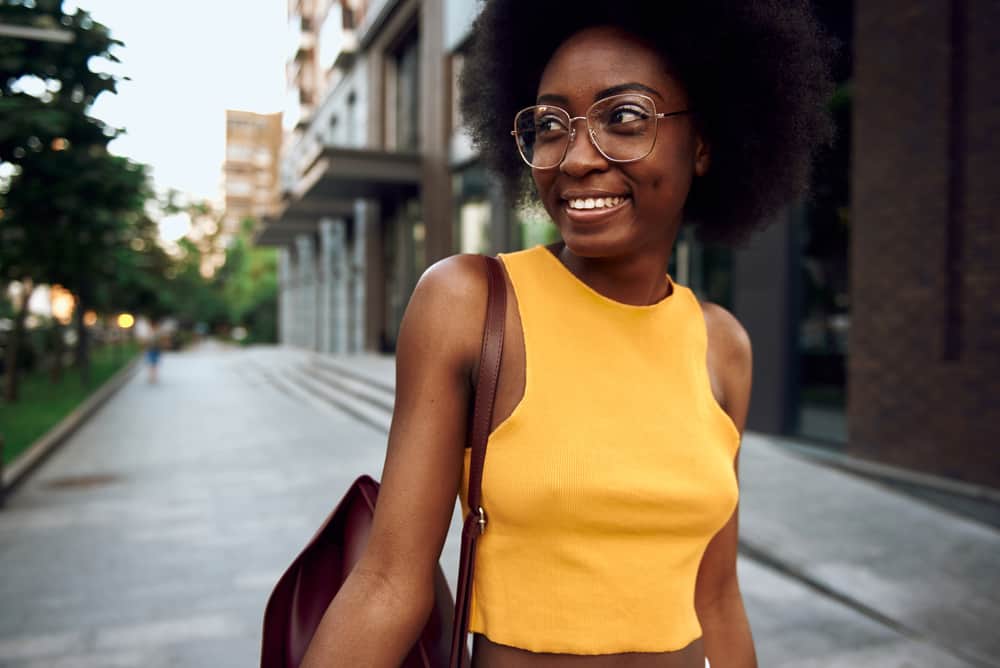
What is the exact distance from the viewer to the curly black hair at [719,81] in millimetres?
1372

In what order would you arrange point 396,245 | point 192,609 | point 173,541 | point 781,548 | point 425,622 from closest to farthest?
1. point 425,622
2. point 192,609
3. point 781,548
4. point 173,541
5. point 396,245

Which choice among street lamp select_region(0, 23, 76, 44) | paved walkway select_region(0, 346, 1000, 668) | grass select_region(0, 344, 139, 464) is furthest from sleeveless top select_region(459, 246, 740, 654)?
grass select_region(0, 344, 139, 464)

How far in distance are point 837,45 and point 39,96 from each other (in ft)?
17.5

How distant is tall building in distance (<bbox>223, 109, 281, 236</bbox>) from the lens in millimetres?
94000

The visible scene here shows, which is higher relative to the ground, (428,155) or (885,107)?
(428,155)

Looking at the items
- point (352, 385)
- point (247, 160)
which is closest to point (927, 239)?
point (352, 385)

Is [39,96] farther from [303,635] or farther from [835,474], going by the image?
[835,474]

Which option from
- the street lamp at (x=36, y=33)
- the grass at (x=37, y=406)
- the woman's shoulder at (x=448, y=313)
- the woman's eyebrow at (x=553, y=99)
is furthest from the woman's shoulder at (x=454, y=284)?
the grass at (x=37, y=406)

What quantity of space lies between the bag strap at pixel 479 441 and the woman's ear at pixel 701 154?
45cm

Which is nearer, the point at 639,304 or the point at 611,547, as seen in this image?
the point at 611,547

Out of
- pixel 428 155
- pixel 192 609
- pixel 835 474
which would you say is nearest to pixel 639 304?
pixel 192 609

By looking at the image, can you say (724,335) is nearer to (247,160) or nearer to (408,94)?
(408,94)

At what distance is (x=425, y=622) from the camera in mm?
1180

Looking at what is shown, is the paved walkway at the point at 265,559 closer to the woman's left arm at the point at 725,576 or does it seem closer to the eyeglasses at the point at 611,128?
the woman's left arm at the point at 725,576
